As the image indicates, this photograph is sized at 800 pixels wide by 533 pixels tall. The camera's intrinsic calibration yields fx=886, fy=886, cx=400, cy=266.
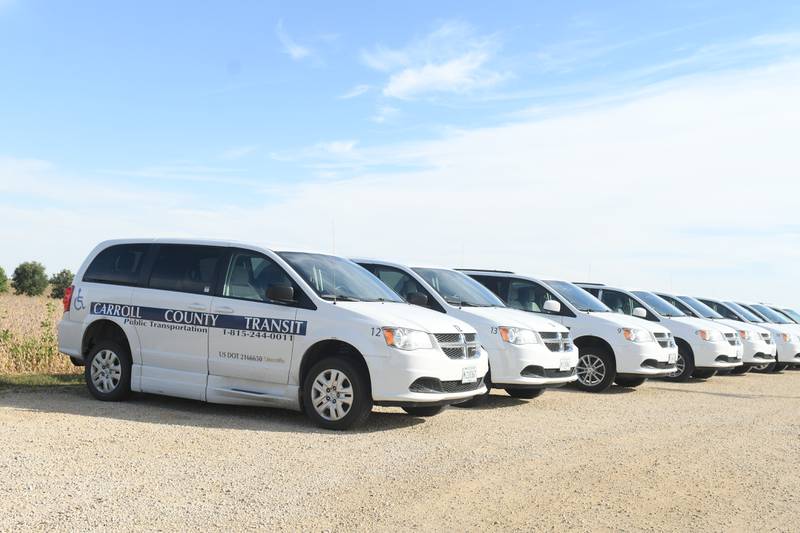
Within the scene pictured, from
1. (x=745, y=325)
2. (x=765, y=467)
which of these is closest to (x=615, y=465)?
(x=765, y=467)

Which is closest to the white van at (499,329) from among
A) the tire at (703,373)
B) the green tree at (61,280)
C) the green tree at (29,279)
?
the tire at (703,373)

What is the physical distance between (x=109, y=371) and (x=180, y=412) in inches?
48.9

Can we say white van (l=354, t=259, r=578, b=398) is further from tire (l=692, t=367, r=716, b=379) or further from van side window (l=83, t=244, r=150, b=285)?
tire (l=692, t=367, r=716, b=379)

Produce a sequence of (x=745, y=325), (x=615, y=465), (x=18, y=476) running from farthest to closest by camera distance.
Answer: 1. (x=745, y=325)
2. (x=615, y=465)
3. (x=18, y=476)

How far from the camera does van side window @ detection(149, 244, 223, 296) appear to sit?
402 inches

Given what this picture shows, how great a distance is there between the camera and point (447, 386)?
932 centimetres

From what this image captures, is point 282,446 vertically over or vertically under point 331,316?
under

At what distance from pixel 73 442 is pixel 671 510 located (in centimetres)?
499

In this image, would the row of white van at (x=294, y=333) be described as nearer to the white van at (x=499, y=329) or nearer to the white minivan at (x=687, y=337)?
the white van at (x=499, y=329)

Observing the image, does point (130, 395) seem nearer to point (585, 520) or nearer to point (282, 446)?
point (282, 446)

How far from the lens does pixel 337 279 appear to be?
33.0 ft

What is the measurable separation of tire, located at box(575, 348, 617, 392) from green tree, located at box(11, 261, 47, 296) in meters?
50.5

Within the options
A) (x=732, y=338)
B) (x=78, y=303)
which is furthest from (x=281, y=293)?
(x=732, y=338)

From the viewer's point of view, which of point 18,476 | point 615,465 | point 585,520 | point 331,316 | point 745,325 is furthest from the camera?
point 745,325
